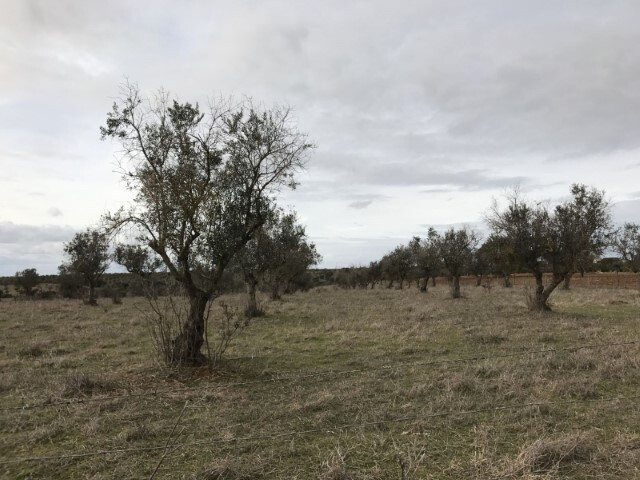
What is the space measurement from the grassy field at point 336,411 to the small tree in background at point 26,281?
42.8 meters

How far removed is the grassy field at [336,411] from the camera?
214 inches

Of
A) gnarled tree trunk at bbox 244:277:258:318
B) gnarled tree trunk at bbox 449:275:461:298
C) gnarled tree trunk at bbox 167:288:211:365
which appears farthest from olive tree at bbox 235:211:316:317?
gnarled tree trunk at bbox 449:275:461:298

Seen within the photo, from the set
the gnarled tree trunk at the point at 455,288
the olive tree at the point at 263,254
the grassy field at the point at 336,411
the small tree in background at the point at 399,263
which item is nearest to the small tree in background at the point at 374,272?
the small tree in background at the point at 399,263

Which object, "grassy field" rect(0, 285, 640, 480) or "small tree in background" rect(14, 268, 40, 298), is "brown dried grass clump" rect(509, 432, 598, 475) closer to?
"grassy field" rect(0, 285, 640, 480)

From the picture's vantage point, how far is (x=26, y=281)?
5134cm

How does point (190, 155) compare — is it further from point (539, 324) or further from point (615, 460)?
point (539, 324)

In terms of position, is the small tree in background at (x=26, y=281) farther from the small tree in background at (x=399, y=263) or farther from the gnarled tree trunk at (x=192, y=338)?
the gnarled tree trunk at (x=192, y=338)

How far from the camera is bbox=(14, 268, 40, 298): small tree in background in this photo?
51.2m

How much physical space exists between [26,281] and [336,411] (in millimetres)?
54944

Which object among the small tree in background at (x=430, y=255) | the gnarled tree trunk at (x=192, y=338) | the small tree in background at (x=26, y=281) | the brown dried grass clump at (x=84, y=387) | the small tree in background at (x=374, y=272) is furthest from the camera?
the small tree in background at (x=374, y=272)

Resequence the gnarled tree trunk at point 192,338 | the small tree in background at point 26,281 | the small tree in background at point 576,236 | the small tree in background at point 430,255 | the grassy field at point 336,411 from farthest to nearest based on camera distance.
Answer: the small tree in background at point 26,281 → the small tree in background at point 430,255 → the small tree in background at point 576,236 → the gnarled tree trunk at point 192,338 → the grassy field at point 336,411

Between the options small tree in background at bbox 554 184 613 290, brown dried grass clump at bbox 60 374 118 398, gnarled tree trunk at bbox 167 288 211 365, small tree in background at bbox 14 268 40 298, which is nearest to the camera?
brown dried grass clump at bbox 60 374 118 398

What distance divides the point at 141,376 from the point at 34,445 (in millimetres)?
3773

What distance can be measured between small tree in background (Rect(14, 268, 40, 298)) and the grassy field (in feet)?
140
